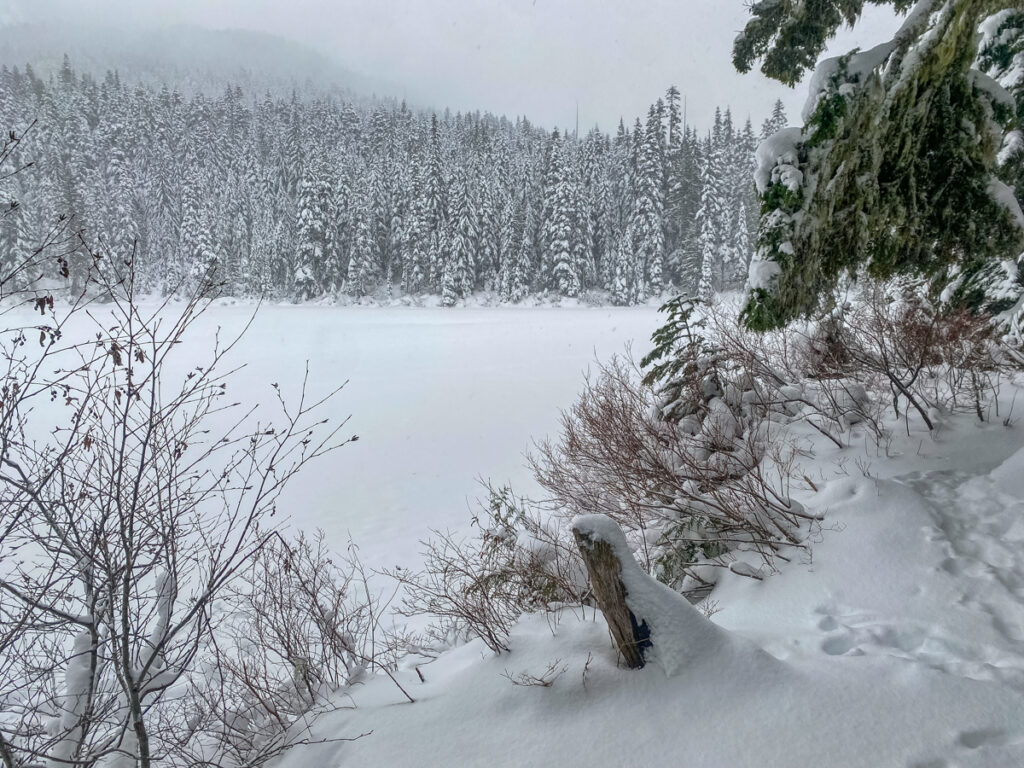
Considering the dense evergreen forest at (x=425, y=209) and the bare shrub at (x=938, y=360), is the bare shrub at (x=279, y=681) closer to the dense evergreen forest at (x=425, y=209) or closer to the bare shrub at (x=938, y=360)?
the bare shrub at (x=938, y=360)

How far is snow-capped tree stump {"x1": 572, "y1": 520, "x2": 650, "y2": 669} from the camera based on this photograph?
2961mm

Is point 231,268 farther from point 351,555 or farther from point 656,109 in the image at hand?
point 351,555

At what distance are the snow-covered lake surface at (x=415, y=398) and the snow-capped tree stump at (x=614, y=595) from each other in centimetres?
608

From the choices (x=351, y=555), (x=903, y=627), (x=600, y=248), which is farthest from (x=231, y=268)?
(x=903, y=627)

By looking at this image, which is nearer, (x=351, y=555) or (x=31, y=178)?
(x=351, y=555)

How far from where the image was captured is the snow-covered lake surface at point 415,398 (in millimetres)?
10453

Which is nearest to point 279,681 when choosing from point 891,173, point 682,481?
point 682,481

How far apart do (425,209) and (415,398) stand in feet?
115

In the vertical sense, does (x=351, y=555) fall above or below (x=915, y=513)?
below

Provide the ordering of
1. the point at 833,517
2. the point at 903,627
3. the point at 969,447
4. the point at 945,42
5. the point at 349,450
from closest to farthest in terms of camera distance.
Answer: the point at 903,627, the point at 945,42, the point at 833,517, the point at 969,447, the point at 349,450

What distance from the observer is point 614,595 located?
117 inches

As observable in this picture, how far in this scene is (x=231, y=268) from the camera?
50094 mm

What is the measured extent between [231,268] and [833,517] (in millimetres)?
54345

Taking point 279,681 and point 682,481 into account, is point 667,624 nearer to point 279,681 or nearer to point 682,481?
point 682,481
